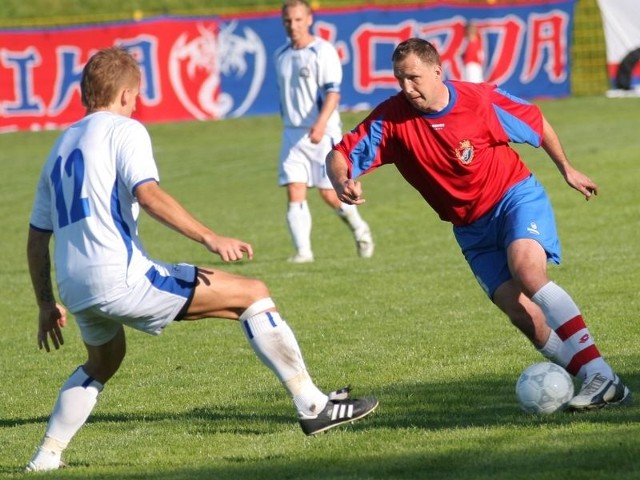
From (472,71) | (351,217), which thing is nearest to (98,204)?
(351,217)

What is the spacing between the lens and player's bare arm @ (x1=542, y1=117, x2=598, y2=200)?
677 cm

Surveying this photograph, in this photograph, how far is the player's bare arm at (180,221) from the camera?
17.3 ft

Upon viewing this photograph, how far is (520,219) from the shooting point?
6.57 m

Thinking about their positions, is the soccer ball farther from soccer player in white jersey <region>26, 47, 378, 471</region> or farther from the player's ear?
the player's ear

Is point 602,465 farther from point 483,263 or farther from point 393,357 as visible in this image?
point 393,357

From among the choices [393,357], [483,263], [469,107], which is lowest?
[393,357]

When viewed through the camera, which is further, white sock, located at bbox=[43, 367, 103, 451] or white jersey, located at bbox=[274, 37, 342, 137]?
white jersey, located at bbox=[274, 37, 342, 137]

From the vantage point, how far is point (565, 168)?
682cm

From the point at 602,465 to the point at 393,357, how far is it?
3.09 metres

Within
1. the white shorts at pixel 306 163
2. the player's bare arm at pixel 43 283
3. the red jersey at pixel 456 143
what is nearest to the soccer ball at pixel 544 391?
the red jersey at pixel 456 143

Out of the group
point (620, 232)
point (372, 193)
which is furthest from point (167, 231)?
point (620, 232)

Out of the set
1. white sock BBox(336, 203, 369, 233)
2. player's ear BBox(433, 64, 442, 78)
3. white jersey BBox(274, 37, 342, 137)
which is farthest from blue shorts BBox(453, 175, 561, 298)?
white jersey BBox(274, 37, 342, 137)

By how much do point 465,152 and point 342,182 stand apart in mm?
678

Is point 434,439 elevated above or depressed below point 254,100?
above
